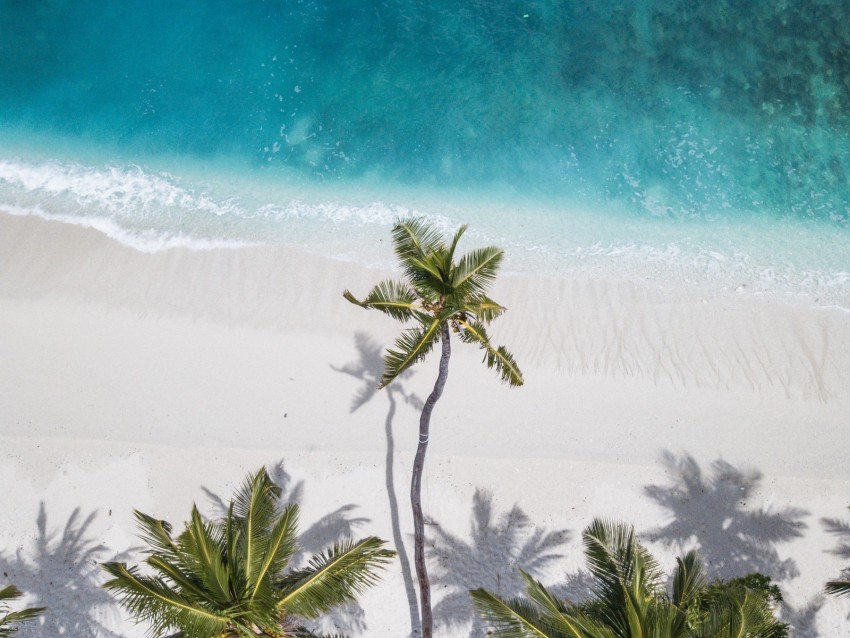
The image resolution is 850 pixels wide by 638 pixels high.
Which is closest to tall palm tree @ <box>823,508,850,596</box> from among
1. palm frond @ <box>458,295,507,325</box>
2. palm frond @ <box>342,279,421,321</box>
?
palm frond @ <box>458,295,507,325</box>

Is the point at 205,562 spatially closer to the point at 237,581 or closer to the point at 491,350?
the point at 237,581

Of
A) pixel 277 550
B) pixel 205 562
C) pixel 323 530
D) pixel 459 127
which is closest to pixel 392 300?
Answer: pixel 277 550

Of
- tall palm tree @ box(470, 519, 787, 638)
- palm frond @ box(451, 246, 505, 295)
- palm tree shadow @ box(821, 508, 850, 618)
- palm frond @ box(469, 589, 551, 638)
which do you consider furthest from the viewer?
palm tree shadow @ box(821, 508, 850, 618)

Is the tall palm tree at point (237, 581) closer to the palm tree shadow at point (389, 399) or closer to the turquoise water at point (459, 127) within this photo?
the palm tree shadow at point (389, 399)

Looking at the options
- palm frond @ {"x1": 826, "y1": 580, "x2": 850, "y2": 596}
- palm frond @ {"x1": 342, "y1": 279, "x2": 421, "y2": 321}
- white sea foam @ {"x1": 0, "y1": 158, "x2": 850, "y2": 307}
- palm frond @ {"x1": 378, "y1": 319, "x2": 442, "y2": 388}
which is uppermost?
white sea foam @ {"x1": 0, "y1": 158, "x2": 850, "y2": 307}

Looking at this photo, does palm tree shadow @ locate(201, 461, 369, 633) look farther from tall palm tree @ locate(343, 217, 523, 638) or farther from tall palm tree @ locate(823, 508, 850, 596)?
tall palm tree @ locate(823, 508, 850, 596)

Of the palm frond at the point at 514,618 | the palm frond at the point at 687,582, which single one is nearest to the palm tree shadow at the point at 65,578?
the palm frond at the point at 514,618

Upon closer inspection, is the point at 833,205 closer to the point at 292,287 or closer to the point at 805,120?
the point at 805,120
